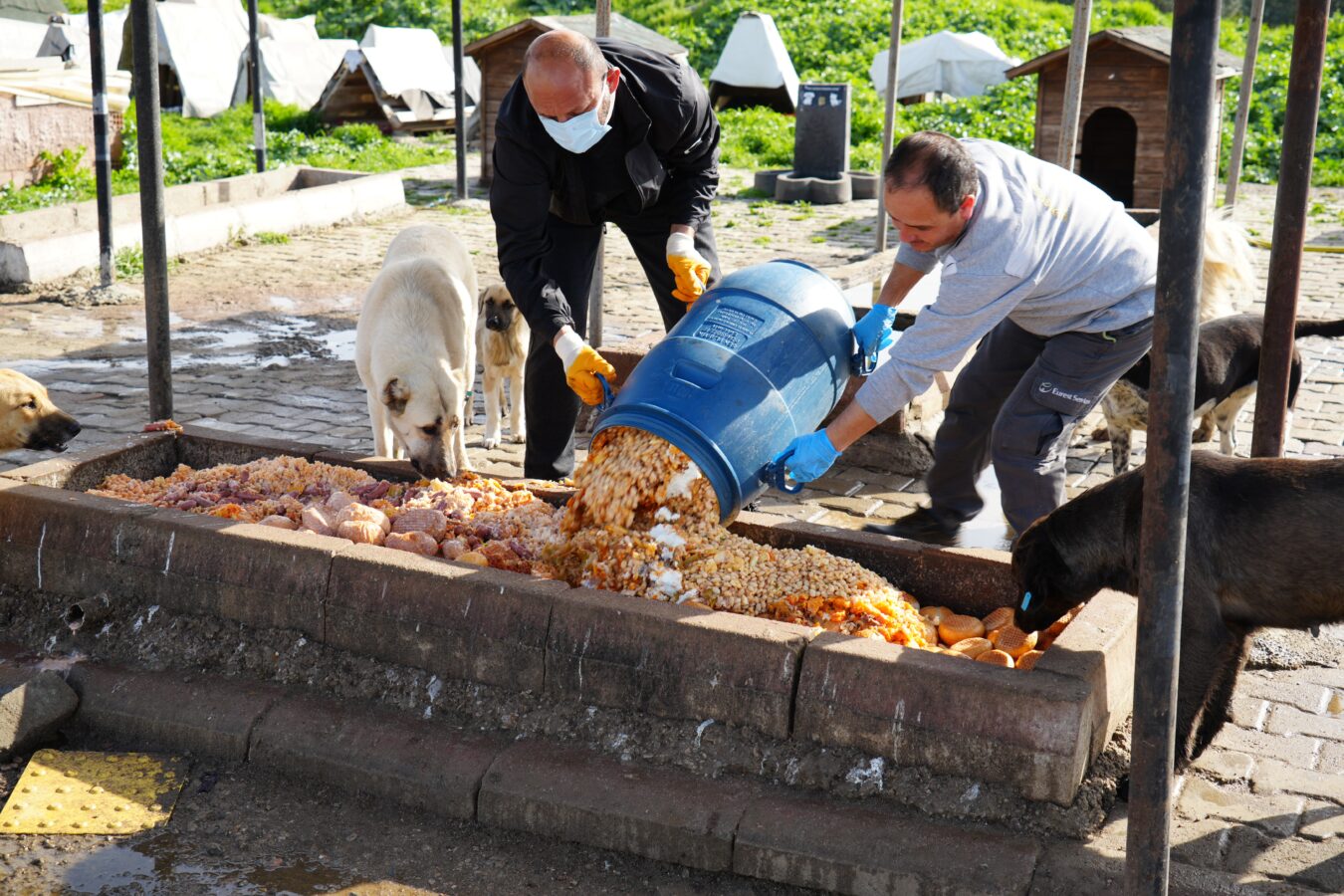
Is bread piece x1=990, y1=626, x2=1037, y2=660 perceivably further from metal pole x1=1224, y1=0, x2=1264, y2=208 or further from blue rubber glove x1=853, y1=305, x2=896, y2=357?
metal pole x1=1224, y1=0, x2=1264, y2=208

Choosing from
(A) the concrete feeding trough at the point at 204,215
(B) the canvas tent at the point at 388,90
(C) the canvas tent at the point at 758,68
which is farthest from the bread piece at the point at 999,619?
(C) the canvas tent at the point at 758,68

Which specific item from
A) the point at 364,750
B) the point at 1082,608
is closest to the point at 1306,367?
the point at 1082,608

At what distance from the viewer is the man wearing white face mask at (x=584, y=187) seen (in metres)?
4.93

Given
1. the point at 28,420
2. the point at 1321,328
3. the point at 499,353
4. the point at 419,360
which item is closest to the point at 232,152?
the point at 499,353

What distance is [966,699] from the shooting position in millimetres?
3527

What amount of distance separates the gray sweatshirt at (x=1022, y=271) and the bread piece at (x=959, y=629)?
74 centimetres

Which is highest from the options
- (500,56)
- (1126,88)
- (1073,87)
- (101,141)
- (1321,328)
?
(500,56)

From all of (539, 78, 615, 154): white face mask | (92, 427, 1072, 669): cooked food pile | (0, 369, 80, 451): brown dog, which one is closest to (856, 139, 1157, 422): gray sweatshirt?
(92, 427, 1072, 669): cooked food pile

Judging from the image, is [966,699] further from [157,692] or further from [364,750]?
[157,692]

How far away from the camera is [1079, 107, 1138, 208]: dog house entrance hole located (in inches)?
650

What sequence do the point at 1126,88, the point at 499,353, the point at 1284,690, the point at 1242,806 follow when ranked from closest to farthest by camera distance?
the point at 1242,806 < the point at 1284,690 < the point at 499,353 < the point at 1126,88

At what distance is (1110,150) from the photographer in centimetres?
1661

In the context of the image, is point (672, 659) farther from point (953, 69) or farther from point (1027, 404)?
point (953, 69)

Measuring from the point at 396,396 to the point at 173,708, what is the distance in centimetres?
220
